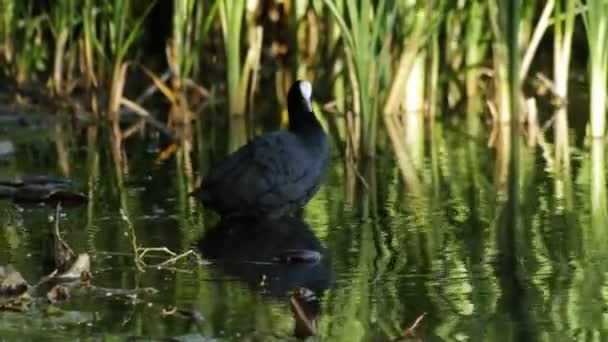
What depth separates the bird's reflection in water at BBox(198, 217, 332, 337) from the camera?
5124 millimetres

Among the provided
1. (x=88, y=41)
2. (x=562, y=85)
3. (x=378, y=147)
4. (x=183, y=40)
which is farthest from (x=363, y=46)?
(x=88, y=41)

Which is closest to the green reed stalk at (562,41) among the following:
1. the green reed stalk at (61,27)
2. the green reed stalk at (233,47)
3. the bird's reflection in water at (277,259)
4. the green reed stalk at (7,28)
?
the green reed stalk at (233,47)

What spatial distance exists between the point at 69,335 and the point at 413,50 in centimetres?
498

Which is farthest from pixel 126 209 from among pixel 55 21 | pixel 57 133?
pixel 55 21

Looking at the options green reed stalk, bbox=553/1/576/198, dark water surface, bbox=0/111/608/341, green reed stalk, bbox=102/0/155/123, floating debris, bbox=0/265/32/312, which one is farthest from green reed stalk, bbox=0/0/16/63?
floating debris, bbox=0/265/32/312

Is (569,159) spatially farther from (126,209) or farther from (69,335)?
(69,335)

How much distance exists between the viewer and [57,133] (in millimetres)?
10398

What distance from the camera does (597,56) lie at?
8.68 metres

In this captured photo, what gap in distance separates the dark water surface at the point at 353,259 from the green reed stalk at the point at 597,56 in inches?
14.5

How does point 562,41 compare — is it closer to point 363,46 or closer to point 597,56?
point 597,56

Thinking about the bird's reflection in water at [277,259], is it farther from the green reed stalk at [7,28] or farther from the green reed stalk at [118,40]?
the green reed stalk at [7,28]

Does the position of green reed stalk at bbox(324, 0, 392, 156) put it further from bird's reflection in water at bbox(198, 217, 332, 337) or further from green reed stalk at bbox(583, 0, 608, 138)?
bird's reflection in water at bbox(198, 217, 332, 337)

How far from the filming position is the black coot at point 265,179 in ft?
22.1

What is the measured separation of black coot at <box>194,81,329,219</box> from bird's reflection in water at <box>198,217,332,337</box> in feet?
0.30
